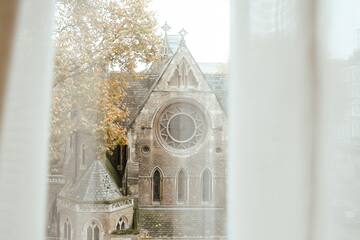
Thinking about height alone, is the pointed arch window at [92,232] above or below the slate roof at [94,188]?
below

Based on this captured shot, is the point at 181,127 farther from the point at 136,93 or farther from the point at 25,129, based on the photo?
the point at 25,129

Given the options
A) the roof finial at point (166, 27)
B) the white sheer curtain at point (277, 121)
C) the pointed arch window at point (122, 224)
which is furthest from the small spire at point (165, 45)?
the pointed arch window at point (122, 224)

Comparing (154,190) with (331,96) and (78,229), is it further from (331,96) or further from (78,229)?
(331,96)

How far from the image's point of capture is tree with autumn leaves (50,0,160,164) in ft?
2.88

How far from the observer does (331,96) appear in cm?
81

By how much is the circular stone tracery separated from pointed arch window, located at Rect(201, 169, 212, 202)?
0.19 ft

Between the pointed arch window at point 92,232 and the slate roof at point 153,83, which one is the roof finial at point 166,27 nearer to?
the slate roof at point 153,83

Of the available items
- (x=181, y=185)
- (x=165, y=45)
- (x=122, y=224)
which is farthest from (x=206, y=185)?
(x=165, y=45)

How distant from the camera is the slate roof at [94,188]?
88 centimetres

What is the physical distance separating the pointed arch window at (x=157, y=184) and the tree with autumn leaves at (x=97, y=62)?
0.08 meters

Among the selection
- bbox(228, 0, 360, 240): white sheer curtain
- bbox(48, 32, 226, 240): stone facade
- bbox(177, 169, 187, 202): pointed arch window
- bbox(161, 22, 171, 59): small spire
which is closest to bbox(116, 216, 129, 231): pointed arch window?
bbox(48, 32, 226, 240): stone facade

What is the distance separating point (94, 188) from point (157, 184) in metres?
0.12

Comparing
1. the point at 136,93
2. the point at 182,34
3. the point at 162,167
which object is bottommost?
the point at 162,167

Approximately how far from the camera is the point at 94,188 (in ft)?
2.92
